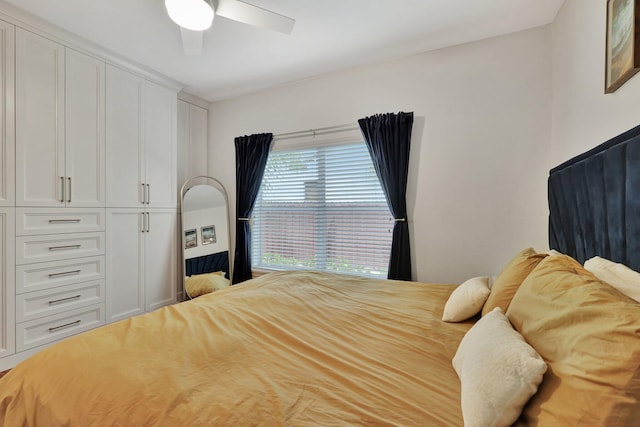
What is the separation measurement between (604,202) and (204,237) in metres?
3.49

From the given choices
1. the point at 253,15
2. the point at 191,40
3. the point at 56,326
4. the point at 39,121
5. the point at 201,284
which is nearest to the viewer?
the point at 253,15

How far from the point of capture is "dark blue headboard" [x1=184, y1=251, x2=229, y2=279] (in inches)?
134

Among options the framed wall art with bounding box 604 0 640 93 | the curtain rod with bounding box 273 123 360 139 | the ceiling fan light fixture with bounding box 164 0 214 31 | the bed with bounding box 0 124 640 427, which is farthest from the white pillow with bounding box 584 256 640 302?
the curtain rod with bounding box 273 123 360 139

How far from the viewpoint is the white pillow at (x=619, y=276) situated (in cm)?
81

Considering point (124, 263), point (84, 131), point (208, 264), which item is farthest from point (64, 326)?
point (84, 131)

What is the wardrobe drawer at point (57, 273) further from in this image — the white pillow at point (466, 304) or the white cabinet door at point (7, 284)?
the white pillow at point (466, 304)

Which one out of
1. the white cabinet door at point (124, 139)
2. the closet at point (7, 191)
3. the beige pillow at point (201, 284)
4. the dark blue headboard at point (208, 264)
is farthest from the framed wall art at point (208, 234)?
the closet at point (7, 191)

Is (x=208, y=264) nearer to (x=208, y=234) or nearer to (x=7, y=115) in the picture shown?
(x=208, y=234)

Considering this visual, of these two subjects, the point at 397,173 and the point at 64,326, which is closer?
the point at 64,326

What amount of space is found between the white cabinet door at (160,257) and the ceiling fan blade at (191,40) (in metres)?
1.72

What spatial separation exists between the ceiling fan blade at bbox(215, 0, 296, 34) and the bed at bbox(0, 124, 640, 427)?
5.65 ft

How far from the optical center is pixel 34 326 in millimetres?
2232

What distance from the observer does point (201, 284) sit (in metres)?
3.38

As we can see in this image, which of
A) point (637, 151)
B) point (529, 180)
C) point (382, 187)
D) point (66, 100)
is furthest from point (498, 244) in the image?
point (66, 100)
